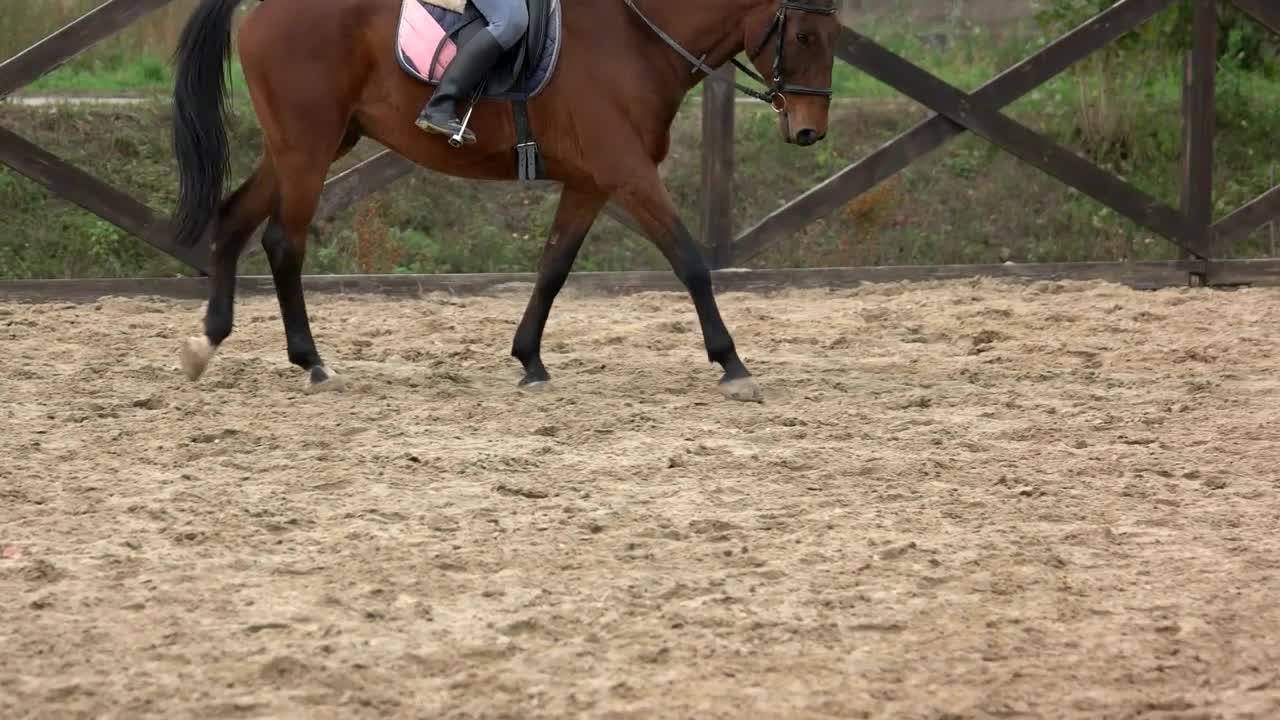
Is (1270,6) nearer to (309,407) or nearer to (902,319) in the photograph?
(902,319)

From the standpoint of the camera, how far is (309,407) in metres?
6.54

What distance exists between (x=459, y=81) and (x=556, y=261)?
0.94 metres

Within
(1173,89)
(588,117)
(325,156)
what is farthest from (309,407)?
(1173,89)

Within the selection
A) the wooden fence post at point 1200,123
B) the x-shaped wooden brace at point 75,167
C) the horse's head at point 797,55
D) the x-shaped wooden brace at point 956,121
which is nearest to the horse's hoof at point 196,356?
the x-shaped wooden brace at point 75,167

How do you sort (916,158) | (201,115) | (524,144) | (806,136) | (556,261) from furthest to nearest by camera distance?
(916,158) < (201,115) < (556,261) < (524,144) < (806,136)

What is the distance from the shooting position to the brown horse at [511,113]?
263 inches

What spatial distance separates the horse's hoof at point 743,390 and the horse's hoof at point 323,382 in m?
1.63

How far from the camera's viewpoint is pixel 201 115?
284 inches

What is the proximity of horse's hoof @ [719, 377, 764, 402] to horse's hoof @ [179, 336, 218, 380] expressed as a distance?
7.30ft

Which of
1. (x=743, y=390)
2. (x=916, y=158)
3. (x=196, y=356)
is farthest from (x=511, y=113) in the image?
(x=916, y=158)

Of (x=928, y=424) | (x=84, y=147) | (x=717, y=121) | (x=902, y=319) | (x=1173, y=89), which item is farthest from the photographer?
(x=1173, y=89)

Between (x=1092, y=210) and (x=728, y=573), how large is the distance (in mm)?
8692

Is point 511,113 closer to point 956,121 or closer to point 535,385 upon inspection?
point 535,385

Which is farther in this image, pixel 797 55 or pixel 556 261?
pixel 556 261
